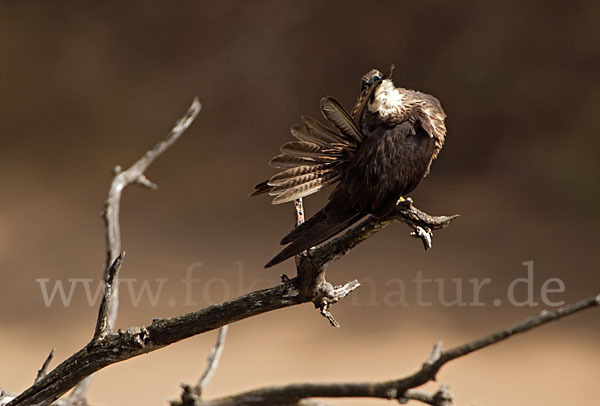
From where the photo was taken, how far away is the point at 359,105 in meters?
1.36

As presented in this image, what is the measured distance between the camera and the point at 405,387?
873 millimetres

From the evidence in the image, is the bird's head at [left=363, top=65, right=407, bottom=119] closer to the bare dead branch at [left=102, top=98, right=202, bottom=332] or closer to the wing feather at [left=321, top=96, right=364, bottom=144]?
the wing feather at [left=321, top=96, right=364, bottom=144]

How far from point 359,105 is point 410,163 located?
18cm

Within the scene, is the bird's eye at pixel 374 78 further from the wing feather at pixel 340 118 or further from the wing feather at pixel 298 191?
the wing feather at pixel 298 191

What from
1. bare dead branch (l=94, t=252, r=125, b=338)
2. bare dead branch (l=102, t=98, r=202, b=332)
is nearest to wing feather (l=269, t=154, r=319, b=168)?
bare dead branch (l=94, t=252, r=125, b=338)

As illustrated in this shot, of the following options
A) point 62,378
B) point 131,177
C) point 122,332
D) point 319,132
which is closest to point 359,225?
point 319,132

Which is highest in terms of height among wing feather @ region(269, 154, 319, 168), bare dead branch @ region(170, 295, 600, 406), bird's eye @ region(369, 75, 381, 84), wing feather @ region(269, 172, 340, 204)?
bird's eye @ region(369, 75, 381, 84)

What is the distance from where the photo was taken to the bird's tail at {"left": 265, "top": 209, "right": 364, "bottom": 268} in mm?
1142

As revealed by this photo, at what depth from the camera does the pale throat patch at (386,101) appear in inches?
50.1

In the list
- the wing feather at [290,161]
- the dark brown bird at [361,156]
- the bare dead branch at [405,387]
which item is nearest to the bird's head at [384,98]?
the dark brown bird at [361,156]

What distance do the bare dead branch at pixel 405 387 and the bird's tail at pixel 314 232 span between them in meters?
0.22

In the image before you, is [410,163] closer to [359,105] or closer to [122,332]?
[359,105]

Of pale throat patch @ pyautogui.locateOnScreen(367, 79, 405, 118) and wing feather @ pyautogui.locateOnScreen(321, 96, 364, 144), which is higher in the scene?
pale throat patch @ pyautogui.locateOnScreen(367, 79, 405, 118)

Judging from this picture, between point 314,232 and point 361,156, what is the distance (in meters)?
0.19
